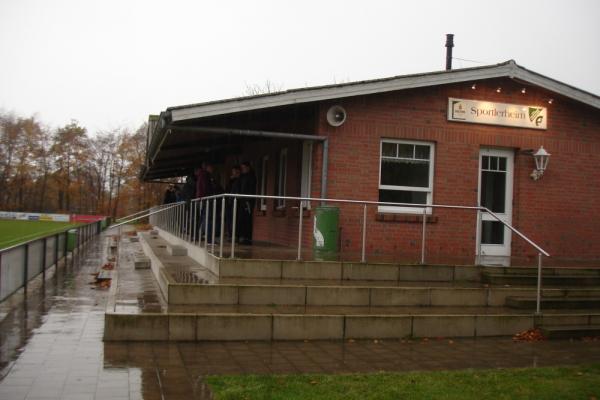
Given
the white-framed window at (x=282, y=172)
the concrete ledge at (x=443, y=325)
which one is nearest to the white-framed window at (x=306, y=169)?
the white-framed window at (x=282, y=172)

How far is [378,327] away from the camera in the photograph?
826 cm

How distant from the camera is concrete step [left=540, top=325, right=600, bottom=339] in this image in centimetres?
877

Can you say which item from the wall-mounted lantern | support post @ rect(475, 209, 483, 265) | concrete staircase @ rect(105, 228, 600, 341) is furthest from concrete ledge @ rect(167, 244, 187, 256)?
the wall-mounted lantern

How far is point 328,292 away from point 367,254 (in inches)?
94.0

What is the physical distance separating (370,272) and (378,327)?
1907 millimetres

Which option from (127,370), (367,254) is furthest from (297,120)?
(127,370)

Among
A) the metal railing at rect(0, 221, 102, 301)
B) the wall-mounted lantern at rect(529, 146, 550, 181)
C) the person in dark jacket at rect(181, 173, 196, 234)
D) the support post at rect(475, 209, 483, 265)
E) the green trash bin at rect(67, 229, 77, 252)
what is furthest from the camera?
the green trash bin at rect(67, 229, 77, 252)

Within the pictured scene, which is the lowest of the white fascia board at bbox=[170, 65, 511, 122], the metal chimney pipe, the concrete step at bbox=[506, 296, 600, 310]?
the concrete step at bbox=[506, 296, 600, 310]

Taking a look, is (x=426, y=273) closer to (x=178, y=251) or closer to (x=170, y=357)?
(x=170, y=357)

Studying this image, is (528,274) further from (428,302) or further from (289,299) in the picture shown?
(289,299)

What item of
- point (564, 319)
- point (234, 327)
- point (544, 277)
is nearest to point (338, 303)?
point (234, 327)

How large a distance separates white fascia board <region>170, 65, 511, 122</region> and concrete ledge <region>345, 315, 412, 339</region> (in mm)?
5228

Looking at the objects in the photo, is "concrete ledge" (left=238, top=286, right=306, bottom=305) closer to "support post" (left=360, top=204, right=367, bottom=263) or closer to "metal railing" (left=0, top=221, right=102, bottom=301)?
"support post" (left=360, top=204, right=367, bottom=263)

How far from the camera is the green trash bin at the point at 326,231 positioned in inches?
425
